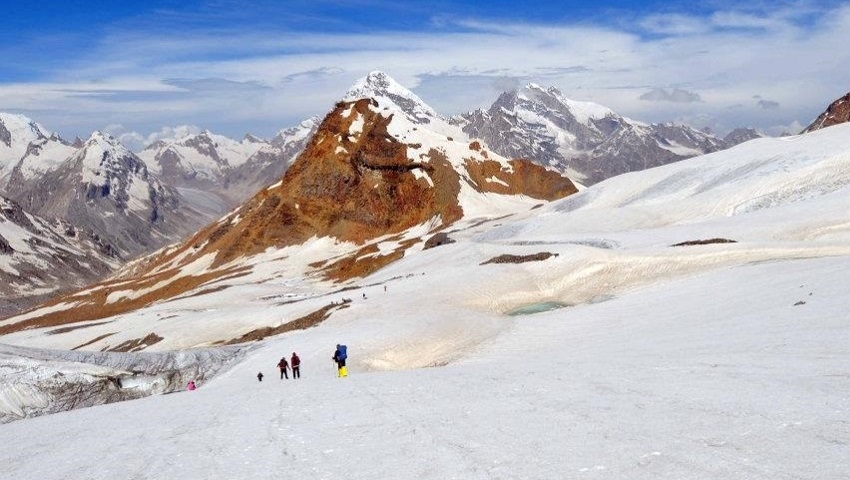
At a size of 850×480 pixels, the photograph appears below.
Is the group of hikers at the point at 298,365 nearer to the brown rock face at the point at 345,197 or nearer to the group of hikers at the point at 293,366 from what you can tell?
the group of hikers at the point at 293,366

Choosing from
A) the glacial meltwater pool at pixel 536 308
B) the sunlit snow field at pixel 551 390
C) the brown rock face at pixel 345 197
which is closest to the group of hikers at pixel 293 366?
the sunlit snow field at pixel 551 390

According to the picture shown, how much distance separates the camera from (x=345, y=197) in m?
170

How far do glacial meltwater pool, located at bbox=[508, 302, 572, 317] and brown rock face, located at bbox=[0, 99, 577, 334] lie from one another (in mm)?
90790

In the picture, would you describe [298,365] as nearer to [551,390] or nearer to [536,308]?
[551,390]

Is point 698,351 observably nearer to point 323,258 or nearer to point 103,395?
point 103,395

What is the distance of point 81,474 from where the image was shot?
51.6 ft

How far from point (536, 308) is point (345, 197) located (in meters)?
121

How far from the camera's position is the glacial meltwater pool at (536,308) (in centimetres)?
5188

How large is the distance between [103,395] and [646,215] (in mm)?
62349

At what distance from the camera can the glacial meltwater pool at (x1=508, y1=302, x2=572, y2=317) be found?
51875 millimetres

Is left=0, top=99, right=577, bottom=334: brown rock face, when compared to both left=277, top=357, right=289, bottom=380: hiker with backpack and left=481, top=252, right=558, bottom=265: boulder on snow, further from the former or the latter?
left=277, top=357, right=289, bottom=380: hiker with backpack

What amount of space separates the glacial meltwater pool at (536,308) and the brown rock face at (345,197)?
90.8m

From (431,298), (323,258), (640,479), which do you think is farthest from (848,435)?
(323,258)

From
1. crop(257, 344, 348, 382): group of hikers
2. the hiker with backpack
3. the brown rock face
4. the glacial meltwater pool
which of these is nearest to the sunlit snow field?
the glacial meltwater pool
